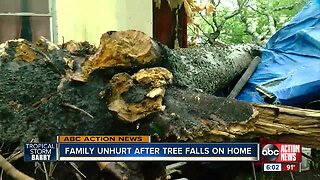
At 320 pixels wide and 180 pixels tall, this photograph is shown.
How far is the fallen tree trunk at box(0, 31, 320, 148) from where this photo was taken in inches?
104

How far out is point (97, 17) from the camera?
516 centimetres

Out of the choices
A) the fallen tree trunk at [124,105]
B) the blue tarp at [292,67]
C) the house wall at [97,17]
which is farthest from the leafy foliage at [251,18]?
the fallen tree trunk at [124,105]

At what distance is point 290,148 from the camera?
2709mm

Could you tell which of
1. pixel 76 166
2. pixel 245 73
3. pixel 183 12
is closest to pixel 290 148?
pixel 76 166

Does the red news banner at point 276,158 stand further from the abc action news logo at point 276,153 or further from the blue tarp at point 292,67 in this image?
the blue tarp at point 292,67

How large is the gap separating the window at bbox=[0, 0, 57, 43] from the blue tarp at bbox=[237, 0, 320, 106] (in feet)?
6.15

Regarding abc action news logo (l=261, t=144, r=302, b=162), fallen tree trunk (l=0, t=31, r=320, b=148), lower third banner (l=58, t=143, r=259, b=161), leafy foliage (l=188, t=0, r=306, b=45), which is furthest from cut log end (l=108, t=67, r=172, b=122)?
leafy foliage (l=188, t=0, r=306, b=45)

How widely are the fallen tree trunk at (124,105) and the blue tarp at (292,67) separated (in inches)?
70.2

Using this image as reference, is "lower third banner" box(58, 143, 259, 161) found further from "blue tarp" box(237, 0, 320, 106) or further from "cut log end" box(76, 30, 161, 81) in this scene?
"blue tarp" box(237, 0, 320, 106)

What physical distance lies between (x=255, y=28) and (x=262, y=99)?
589cm

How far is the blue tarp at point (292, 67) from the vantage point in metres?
4.65

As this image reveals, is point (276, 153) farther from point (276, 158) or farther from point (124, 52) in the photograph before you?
point (124, 52)

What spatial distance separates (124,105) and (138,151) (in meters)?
0.24

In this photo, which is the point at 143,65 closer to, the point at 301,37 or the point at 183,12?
the point at 301,37
